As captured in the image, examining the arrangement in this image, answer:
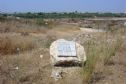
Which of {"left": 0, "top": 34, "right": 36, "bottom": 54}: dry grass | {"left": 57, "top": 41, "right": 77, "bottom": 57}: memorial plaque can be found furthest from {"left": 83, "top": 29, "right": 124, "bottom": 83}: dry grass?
{"left": 0, "top": 34, "right": 36, "bottom": 54}: dry grass

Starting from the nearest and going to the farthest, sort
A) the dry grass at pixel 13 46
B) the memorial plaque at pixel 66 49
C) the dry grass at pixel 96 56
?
the dry grass at pixel 96 56 < the memorial plaque at pixel 66 49 < the dry grass at pixel 13 46

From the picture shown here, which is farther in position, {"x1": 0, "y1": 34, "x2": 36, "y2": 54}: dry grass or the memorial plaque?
{"x1": 0, "y1": 34, "x2": 36, "y2": 54}: dry grass

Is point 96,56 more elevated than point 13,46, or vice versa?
point 96,56

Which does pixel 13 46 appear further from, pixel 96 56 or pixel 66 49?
pixel 96 56

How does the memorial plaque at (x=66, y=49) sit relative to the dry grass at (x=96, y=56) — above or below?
above

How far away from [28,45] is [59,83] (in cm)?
552

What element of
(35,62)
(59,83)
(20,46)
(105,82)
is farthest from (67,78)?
(20,46)

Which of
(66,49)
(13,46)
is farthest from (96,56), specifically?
(13,46)

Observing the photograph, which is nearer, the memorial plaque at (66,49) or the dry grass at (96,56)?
the dry grass at (96,56)

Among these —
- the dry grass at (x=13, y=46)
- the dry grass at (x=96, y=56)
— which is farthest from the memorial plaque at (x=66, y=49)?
the dry grass at (x=13, y=46)

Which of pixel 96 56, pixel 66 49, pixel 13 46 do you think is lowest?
pixel 13 46

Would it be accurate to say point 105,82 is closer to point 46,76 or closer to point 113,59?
point 46,76

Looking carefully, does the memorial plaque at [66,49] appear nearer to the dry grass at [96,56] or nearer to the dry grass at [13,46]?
the dry grass at [96,56]

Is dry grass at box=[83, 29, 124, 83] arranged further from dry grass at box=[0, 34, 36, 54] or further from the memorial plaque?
dry grass at box=[0, 34, 36, 54]
